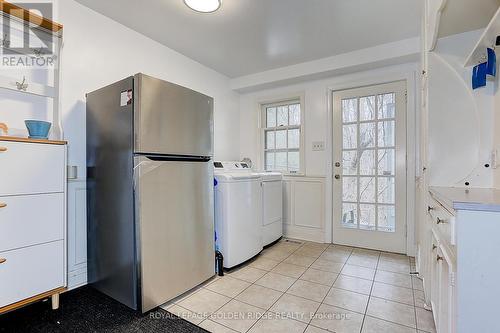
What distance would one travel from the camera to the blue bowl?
64.1 inches

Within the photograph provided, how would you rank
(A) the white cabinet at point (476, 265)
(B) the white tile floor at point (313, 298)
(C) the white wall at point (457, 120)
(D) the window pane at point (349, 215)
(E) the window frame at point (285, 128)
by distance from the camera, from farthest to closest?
(E) the window frame at point (285, 128) < (D) the window pane at point (349, 215) < (B) the white tile floor at point (313, 298) < (C) the white wall at point (457, 120) < (A) the white cabinet at point (476, 265)

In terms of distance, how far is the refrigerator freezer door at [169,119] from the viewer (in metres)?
1.66

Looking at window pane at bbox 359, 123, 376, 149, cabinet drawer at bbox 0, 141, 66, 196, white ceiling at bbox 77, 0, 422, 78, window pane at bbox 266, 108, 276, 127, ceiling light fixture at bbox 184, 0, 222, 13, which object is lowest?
cabinet drawer at bbox 0, 141, 66, 196

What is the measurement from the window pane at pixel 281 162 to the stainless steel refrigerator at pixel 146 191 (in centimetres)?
183

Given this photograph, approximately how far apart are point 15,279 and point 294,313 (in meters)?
1.76

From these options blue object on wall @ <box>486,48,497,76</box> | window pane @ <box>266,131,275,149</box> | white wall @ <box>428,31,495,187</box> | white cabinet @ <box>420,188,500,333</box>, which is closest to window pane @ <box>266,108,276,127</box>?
window pane @ <box>266,131,275,149</box>

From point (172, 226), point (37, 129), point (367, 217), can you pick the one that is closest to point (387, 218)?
point (367, 217)

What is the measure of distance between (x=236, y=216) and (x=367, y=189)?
1.75m

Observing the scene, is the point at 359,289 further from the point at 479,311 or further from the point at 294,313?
the point at 479,311

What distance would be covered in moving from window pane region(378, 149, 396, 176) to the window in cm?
102

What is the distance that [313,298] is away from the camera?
6.22 feet

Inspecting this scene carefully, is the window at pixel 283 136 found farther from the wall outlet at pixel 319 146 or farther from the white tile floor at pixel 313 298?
the white tile floor at pixel 313 298

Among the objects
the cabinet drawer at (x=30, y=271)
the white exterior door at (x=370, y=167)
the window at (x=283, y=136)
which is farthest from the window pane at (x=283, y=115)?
the cabinet drawer at (x=30, y=271)

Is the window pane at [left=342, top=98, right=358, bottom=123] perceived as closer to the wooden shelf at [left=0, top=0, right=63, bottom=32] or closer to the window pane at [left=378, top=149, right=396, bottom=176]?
the window pane at [left=378, top=149, right=396, bottom=176]
